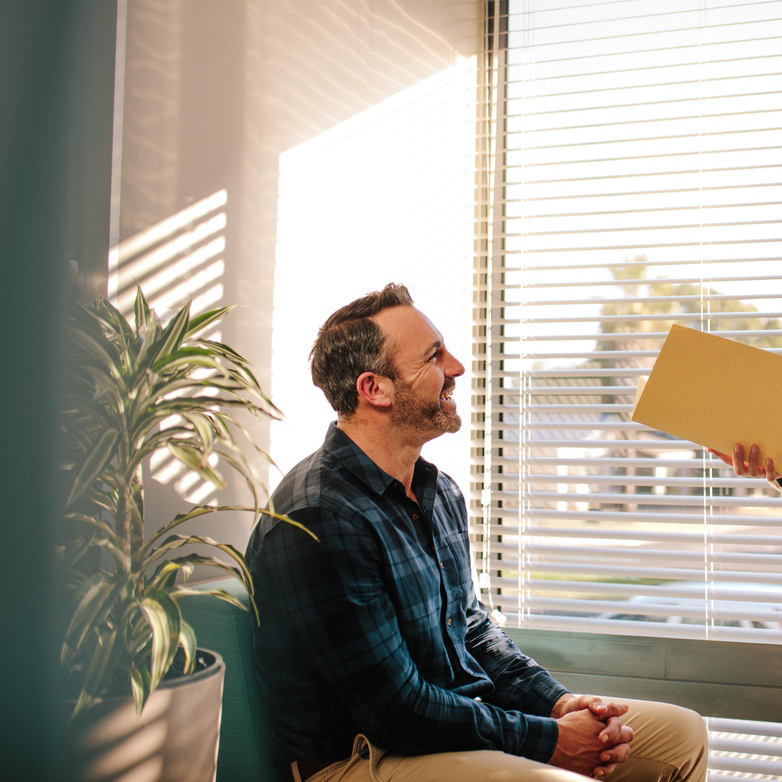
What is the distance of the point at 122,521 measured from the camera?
1.11m

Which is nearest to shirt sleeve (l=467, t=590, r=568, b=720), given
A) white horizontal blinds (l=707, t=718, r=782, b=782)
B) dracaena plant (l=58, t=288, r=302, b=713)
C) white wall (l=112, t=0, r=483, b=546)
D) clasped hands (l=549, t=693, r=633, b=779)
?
clasped hands (l=549, t=693, r=633, b=779)

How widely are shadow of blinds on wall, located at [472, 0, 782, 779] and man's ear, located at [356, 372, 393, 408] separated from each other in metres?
1.02

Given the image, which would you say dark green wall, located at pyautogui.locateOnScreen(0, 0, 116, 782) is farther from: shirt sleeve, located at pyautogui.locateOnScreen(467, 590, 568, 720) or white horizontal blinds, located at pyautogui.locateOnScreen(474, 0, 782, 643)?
white horizontal blinds, located at pyautogui.locateOnScreen(474, 0, 782, 643)

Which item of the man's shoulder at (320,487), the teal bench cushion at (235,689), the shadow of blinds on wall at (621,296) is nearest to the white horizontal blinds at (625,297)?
the shadow of blinds on wall at (621,296)

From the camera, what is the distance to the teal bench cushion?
1.50 metres

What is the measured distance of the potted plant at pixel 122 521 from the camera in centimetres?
101

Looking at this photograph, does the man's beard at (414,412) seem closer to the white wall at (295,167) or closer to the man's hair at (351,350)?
the man's hair at (351,350)

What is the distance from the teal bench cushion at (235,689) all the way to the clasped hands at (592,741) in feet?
2.00

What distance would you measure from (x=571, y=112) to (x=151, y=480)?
6.64 ft

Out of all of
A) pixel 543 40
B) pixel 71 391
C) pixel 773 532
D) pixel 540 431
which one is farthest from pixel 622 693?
pixel 543 40

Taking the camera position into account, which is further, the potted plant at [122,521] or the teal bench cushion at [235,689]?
the teal bench cushion at [235,689]

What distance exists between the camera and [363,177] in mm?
2320

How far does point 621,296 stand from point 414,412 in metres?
1.20

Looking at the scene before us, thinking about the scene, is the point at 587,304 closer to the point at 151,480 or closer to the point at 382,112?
the point at 382,112
